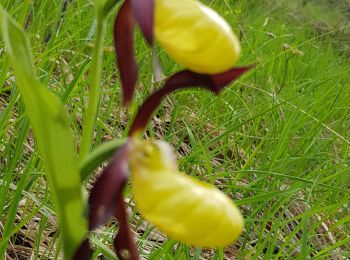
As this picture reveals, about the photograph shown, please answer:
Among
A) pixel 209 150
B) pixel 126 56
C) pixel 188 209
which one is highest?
pixel 126 56

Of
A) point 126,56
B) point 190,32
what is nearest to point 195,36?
point 190,32

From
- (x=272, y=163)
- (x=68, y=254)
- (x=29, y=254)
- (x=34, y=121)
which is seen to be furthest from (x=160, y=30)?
(x=272, y=163)

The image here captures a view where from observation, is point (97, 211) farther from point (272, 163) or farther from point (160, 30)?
point (272, 163)

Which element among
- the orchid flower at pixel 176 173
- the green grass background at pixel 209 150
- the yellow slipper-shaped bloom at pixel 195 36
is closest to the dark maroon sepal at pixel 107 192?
the orchid flower at pixel 176 173

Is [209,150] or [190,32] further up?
[190,32]

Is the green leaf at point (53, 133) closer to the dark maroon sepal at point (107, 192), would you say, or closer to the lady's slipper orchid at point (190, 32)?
the dark maroon sepal at point (107, 192)

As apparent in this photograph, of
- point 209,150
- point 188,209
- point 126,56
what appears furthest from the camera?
point 209,150

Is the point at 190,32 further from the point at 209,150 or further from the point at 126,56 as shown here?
the point at 209,150
